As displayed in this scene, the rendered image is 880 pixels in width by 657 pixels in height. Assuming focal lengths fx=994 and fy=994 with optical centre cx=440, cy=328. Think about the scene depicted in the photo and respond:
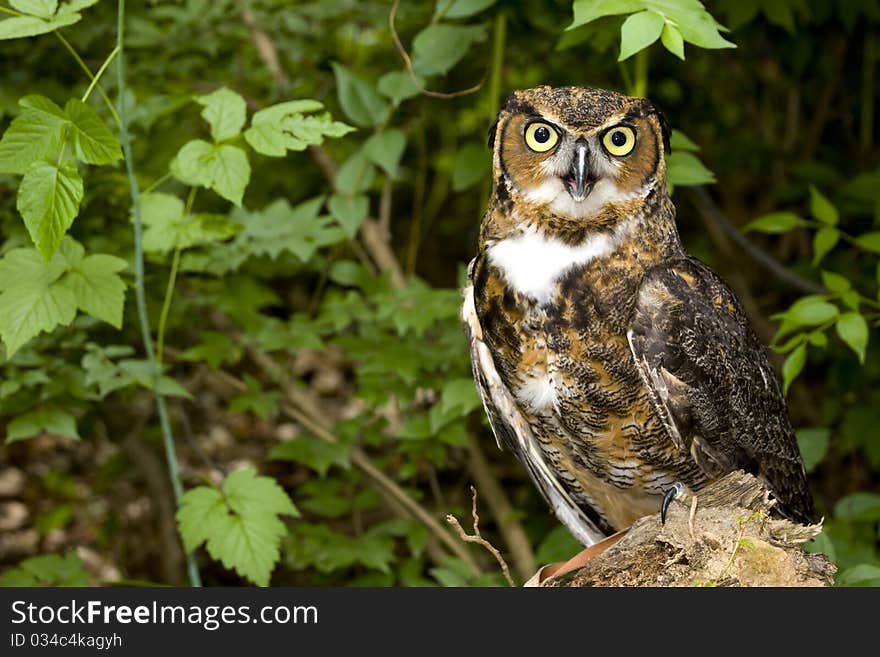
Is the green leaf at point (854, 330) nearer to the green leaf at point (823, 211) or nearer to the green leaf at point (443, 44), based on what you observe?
the green leaf at point (823, 211)

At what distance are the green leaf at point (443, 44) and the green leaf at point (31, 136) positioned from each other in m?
1.19

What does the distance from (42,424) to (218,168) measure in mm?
1019

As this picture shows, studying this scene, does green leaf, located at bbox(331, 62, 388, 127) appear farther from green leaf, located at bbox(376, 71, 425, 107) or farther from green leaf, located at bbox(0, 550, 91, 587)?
green leaf, located at bbox(0, 550, 91, 587)

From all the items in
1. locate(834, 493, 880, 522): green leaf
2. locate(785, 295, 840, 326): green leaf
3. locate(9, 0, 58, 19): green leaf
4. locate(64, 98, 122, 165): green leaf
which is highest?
locate(9, 0, 58, 19): green leaf

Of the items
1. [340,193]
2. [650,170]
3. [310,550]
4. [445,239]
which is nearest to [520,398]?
[650,170]

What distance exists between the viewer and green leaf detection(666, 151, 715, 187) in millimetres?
2479

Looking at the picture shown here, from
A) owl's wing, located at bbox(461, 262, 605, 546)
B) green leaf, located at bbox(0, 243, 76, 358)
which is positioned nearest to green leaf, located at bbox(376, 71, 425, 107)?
owl's wing, located at bbox(461, 262, 605, 546)

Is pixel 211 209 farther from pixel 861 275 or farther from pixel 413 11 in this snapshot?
pixel 861 275

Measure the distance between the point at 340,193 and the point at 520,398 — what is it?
1.06m

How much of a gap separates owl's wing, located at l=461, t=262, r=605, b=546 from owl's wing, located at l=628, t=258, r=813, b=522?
0.39 m

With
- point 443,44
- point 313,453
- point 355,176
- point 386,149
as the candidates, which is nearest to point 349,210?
point 355,176

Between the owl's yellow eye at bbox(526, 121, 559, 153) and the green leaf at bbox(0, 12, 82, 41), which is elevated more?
the green leaf at bbox(0, 12, 82, 41)

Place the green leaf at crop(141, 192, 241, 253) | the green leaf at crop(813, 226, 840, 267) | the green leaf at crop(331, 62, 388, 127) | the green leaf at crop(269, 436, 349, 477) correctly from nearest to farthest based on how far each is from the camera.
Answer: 1. the green leaf at crop(141, 192, 241, 253)
2. the green leaf at crop(813, 226, 840, 267)
3. the green leaf at crop(331, 62, 388, 127)
4. the green leaf at crop(269, 436, 349, 477)

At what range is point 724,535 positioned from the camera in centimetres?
198
